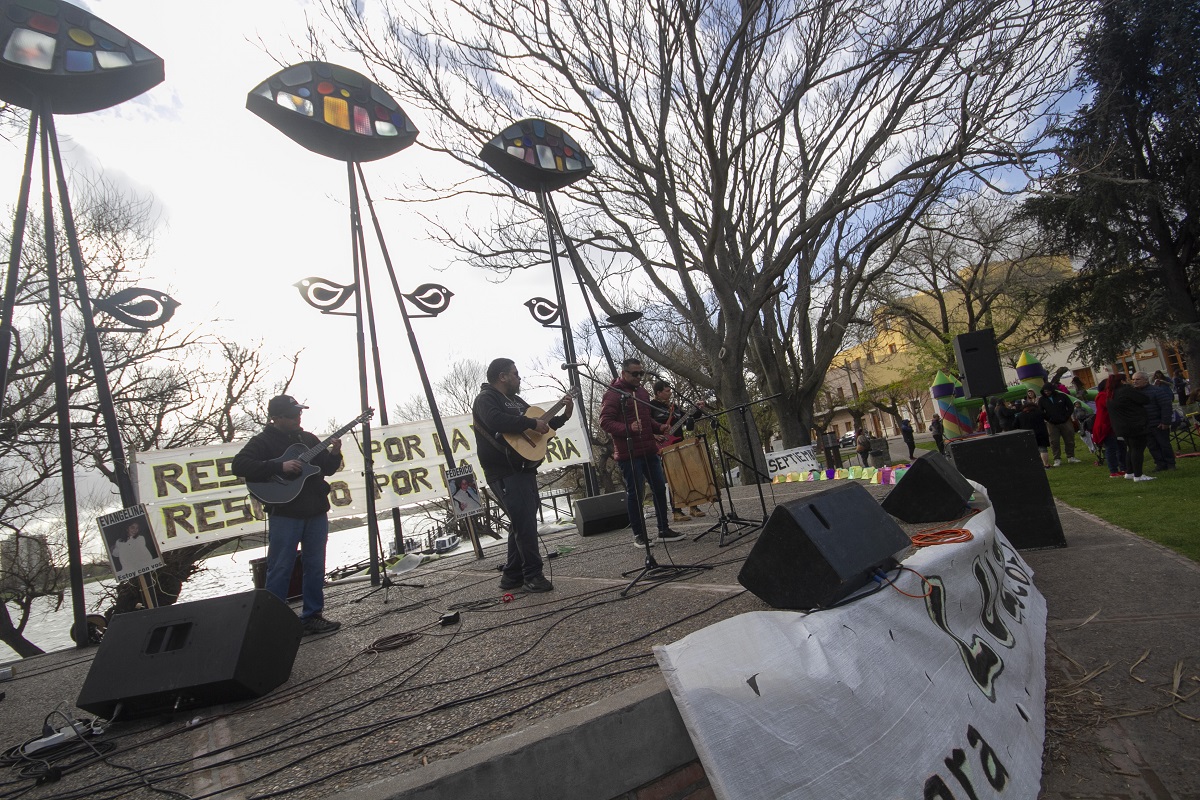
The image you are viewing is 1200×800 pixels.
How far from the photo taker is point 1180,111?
60.9 feet

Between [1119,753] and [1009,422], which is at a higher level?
[1009,422]

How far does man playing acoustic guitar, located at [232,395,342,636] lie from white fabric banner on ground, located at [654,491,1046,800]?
370 cm

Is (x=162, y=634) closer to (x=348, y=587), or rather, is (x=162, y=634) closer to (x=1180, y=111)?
(x=348, y=587)

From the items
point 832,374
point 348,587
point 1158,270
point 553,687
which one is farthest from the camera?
point 832,374

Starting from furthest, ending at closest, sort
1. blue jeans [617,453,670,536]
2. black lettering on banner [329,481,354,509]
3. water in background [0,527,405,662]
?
water in background [0,527,405,662] < black lettering on banner [329,481,354,509] < blue jeans [617,453,670,536]

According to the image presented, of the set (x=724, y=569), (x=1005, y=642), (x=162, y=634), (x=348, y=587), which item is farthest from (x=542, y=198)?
(x=1005, y=642)

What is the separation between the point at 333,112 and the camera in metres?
7.70

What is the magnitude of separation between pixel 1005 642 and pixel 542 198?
8904 mm

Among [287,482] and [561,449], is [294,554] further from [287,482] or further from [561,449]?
[561,449]

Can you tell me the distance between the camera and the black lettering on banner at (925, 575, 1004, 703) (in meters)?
2.50

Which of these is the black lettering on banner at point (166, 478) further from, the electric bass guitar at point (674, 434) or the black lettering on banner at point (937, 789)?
the black lettering on banner at point (937, 789)

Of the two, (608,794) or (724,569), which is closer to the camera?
(608,794)

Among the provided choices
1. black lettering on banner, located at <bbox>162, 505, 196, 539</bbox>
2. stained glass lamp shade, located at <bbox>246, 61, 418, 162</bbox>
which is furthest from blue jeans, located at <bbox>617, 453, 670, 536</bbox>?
black lettering on banner, located at <bbox>162, 505, 196, 539</bbox>

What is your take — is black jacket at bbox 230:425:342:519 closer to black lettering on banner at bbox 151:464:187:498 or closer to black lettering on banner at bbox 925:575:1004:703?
black lettering on banner at bbox 925:575:1004:703
